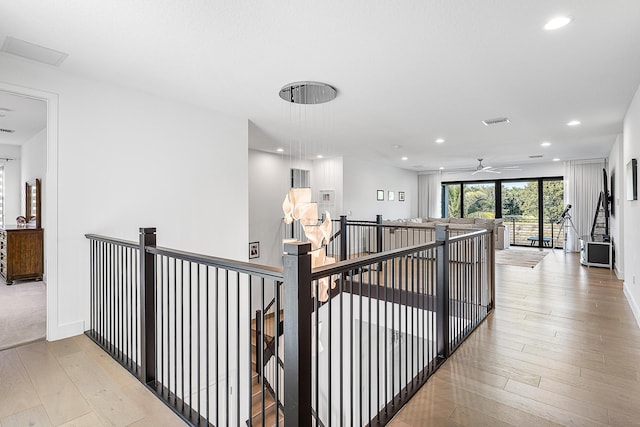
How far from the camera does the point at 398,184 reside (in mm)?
10539

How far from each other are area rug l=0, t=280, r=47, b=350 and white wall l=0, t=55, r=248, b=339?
0.37m

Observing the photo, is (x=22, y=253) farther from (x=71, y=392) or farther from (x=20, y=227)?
(x=71, y=392)

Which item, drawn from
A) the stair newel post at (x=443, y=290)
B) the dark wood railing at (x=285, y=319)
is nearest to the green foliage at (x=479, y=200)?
the dark wood railing at (x=285, y=319)

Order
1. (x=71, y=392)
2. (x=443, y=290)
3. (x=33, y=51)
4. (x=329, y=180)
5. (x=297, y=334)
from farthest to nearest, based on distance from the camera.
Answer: (x=329, y=180), (x=443, y=290), (x=33, y=51), (x=71, y=392), (x=297, y=334)

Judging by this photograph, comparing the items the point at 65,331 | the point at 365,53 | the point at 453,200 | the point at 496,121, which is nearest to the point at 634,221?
the point at 496,121

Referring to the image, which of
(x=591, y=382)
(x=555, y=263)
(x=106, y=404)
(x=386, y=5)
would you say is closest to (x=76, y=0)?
(x=386, y=5)

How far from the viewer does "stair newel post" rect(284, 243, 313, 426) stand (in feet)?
4.40

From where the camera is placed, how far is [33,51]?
102 inches

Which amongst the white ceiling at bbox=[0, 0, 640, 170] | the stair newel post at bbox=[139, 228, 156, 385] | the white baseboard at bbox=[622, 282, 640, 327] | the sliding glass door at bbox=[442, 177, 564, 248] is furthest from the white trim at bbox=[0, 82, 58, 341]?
the sliding glass door at bbox=[442, 177, 564, 248]

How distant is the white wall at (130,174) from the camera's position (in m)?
2.94

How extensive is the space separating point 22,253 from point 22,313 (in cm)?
199

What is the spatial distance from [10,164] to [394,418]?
25.4 feet

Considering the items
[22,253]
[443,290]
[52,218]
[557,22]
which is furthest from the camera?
[22,253]

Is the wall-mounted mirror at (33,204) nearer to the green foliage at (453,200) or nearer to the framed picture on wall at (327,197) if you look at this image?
the framed picture on wall at (327,197)
